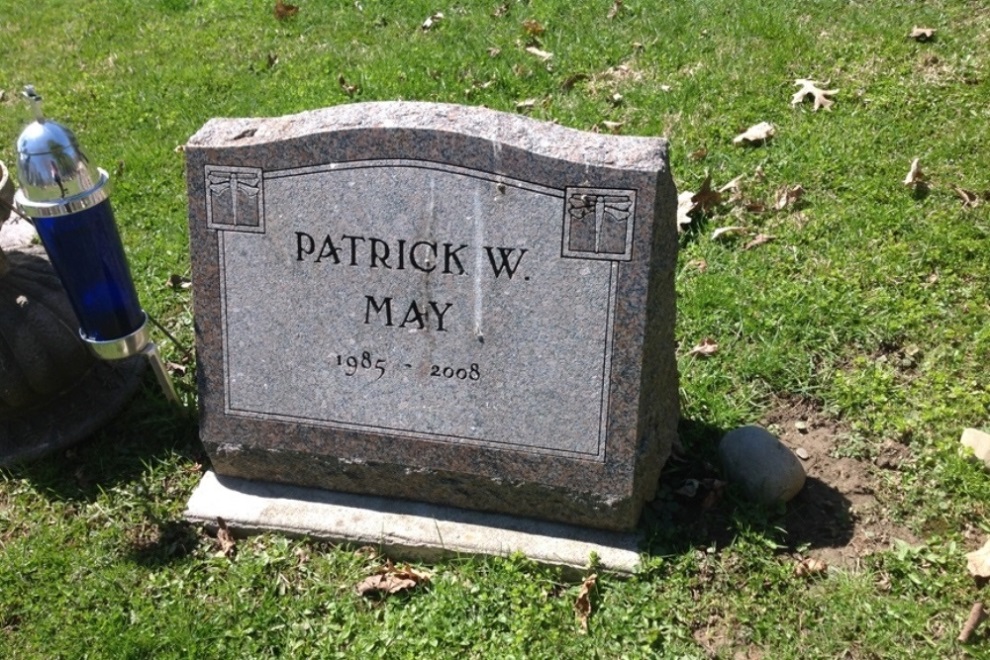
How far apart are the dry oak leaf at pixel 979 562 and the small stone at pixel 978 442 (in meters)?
0.39

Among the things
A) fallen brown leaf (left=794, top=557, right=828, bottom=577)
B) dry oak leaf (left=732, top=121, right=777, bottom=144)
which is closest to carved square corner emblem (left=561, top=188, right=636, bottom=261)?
fallen brown leaf (left=794, top=557, right=828, bottom=577)

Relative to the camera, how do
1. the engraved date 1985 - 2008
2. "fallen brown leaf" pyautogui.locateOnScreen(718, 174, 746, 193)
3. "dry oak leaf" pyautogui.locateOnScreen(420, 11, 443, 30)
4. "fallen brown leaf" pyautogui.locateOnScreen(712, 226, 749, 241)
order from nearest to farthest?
the engraved date 1985 - 2008 → "fallen brown leaf" pyautogui.locateOnScreen(712, 226, 749, 241) → "fallen brown leaf" pyautogui.locateOnScreen(718, 174, 746, 193) → "dry oak leaf" pyautogui.locateOnScreen(420, 11, 443, 30)

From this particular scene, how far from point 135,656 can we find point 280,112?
3.55 meters

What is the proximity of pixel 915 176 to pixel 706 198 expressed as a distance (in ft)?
3.17

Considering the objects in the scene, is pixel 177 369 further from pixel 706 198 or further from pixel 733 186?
pixel 733 186

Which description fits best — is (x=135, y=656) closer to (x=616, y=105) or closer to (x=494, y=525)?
(x=494, y=525)

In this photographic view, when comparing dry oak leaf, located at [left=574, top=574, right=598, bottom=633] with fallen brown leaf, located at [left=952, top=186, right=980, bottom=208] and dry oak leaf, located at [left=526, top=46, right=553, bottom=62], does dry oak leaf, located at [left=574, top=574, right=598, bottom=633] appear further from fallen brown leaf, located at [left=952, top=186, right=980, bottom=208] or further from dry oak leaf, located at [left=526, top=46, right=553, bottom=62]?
dry oak leaf, located at [left=526, top=46, right=553, bottom=62]

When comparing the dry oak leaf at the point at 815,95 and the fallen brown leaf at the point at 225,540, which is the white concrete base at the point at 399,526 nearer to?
the fallen brown leaf at the point at 225,540

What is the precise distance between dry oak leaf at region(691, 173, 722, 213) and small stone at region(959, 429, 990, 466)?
5.51ft

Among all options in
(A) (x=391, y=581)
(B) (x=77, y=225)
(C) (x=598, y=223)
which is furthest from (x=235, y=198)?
(A) (x=391, y=581)

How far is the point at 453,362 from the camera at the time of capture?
3166 millimetres

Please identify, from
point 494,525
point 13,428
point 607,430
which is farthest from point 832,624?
point 13,428

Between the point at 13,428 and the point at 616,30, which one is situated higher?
the point at 616,30

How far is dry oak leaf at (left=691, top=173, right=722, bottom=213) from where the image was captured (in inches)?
186
